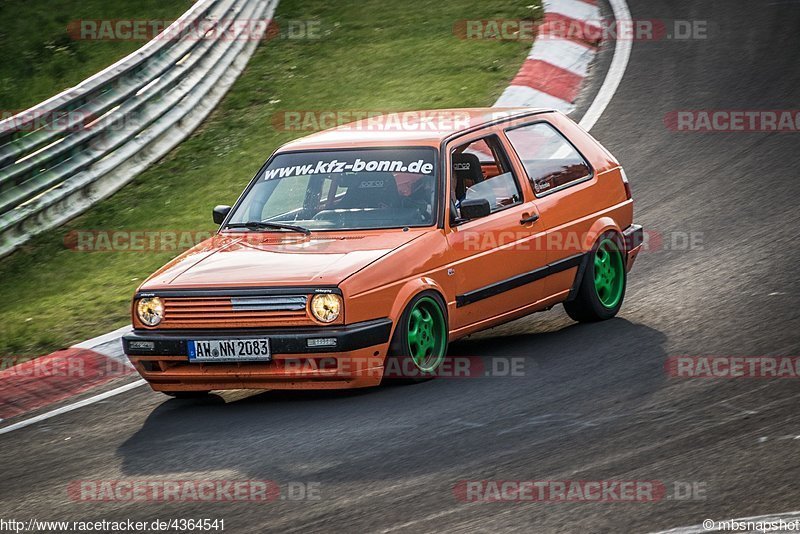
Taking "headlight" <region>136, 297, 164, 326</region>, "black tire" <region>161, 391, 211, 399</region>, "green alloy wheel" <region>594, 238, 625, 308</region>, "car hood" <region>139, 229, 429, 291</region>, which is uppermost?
"car hood" <region>139, 229, 429, 291</region>

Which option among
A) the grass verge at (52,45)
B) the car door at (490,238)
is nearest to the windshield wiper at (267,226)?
the car door at (490,238)

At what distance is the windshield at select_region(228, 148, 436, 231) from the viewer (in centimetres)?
800

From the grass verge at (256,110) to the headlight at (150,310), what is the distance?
212 cm

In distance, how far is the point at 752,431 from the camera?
6066 mm

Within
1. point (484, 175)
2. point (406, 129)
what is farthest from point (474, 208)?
point (406, 129)

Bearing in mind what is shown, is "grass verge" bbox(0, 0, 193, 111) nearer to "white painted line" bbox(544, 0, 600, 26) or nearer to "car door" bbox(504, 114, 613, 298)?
"white painted line" bbox(544, 0, 600, 26)

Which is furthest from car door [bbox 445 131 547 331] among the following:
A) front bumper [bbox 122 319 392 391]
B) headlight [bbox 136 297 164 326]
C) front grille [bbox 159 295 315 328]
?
headlight [bbox 136 297 164 326]

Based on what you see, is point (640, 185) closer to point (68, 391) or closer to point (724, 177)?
point (724, 177)

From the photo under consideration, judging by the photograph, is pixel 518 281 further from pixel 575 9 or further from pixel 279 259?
pixel 575 9

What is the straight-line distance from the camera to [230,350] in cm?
717

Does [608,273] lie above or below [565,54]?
below

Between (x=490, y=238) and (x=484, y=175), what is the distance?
20.3 inches

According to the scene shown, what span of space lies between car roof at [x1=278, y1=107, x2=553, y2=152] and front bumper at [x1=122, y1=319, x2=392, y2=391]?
166 centimetres

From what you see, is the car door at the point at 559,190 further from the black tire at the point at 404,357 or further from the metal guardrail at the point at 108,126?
the metal guardrail at the point at 108,126
